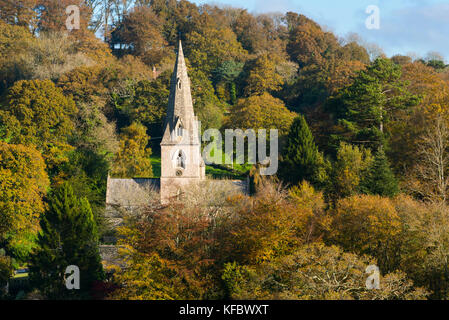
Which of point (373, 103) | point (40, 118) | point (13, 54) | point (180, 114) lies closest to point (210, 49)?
point (13, 54)

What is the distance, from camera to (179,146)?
4253 centimetres

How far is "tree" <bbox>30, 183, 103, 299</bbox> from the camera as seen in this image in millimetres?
30234

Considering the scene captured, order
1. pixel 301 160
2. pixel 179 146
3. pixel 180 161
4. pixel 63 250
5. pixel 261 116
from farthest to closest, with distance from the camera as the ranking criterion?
pixel 261 116 < pixel 179 146 < pixel 180 161 < pixel 301 160 < pixel 63 250

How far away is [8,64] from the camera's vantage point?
209 ft

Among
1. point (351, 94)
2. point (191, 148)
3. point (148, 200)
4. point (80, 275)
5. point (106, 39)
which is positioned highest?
point (106, 39)

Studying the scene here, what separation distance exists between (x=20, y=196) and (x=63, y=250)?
970 cm

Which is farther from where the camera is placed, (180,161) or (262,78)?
(262,78)

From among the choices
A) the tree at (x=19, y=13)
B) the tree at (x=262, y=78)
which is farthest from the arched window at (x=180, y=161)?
the tree at (x=19, y=13)

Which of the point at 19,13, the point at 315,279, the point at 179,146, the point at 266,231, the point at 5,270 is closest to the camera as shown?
the point at 315,279

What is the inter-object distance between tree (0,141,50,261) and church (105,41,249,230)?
4919 mm

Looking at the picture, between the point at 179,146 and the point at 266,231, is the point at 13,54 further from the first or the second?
the point at 266,231
